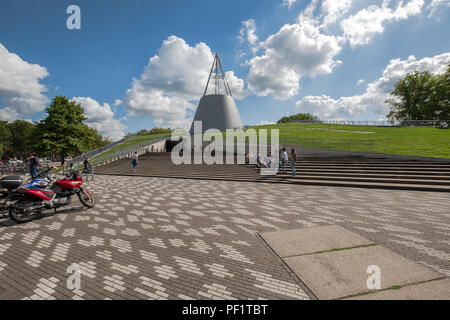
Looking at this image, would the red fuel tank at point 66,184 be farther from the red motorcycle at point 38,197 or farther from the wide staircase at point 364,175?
the wide staircase at point 364,175

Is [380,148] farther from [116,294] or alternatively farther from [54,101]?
[54,101]

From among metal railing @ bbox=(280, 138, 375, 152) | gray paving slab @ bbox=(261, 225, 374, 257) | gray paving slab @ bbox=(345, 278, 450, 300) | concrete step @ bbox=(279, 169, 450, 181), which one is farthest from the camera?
metal railing @ bbox=(280, 138, 375, 152)

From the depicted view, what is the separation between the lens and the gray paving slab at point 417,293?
2.36 meters

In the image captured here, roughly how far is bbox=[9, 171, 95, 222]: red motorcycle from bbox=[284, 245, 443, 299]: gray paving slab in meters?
6.58

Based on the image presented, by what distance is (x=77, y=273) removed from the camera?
9.89 ft

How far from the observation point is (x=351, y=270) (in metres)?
2.95

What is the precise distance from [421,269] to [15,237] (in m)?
Result: 7.60

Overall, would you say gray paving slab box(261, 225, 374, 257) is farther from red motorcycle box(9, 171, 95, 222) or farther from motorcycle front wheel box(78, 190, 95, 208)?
red motorcycle box(9, 171, 95, 222)

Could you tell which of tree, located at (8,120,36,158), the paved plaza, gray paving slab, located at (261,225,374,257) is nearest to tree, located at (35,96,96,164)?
the paved plaza

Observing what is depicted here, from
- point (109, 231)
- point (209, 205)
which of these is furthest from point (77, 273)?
point (209, 205)

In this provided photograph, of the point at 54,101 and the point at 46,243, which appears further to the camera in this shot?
the point at 54,101

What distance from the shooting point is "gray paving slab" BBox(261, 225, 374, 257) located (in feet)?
12.1

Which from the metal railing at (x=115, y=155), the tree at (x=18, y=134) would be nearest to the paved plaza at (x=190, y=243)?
the metal railing at (x=115, y=155)

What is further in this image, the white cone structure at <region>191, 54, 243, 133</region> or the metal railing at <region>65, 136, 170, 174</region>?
the white cone structure at <region>191, 54, 243, 133</region>
